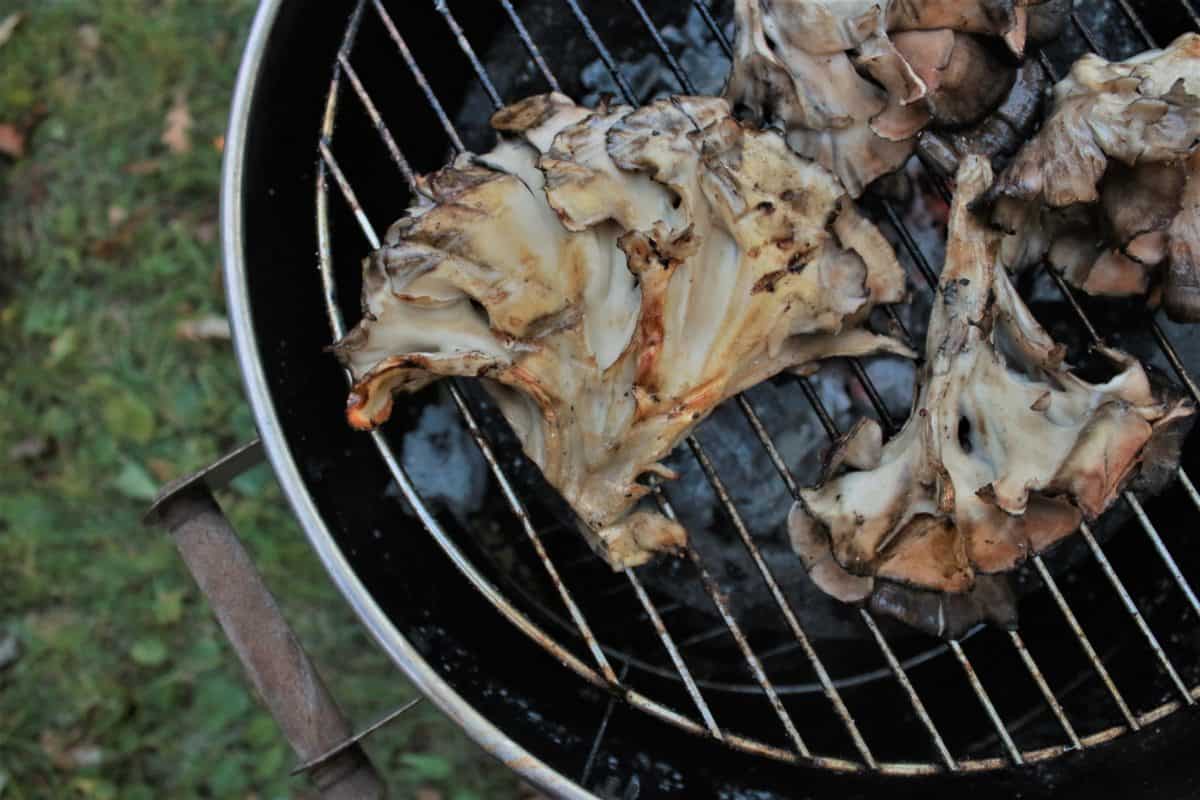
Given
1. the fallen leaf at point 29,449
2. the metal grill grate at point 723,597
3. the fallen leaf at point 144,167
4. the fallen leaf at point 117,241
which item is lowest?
the metal grill grate at point 723,597

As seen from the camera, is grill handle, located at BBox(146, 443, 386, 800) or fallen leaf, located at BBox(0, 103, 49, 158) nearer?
grill handle, located at BBox(146, 443, 386, 800)

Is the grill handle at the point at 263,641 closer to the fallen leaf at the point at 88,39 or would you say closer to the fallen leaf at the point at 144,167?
the fallen leaf at the point at 144,167

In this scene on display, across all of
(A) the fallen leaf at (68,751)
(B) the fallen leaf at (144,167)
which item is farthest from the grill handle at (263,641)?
(B) the fallen leaf at (144,167)

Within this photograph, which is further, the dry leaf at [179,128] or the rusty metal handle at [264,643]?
the dry leaf at [179,128]

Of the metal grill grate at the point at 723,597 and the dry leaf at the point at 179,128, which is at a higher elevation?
the dry leaf at the point at 179,128

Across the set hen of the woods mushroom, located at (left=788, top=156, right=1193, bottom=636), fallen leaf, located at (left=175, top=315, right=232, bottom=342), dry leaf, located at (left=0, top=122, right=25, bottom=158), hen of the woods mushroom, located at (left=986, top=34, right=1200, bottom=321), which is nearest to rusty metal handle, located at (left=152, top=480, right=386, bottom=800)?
hen of the woods mushroom, located at (left=788, top=156, right=1193, bottom=636)

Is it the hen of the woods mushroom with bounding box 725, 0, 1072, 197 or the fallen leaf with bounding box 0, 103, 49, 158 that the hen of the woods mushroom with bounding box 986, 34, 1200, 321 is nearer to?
the hen of the woods mushroom with bounding box 725, 0, 1072, 197
